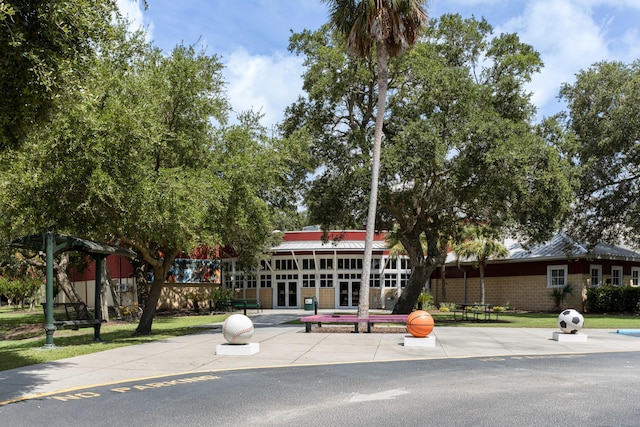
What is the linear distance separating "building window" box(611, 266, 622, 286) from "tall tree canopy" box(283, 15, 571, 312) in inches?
484

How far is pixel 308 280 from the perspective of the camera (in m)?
39.3

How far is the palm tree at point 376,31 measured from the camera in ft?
61.7

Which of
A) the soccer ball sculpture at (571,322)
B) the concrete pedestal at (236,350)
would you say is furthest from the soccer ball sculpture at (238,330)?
the soccer ball sculpture at (571,322)

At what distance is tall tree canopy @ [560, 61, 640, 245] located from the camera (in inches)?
1091

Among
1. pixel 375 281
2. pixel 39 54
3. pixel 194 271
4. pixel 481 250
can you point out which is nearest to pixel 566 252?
pixel 481 250

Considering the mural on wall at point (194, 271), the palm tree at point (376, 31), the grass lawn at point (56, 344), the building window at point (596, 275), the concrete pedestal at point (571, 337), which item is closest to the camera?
the grass lawn at point (56, 344)

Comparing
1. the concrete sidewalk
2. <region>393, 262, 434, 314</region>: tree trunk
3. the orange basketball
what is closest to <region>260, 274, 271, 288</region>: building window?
<region>393, 262, 434, 314</region>: tree trunk

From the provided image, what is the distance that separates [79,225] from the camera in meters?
15.8

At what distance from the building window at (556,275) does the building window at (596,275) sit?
1.44m

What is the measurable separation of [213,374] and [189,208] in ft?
17.9

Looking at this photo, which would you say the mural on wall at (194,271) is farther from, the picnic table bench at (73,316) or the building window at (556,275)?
the building window at (556,275)

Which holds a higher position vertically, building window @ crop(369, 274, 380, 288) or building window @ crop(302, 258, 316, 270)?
building window @ crop(302, 258, 316, 270)

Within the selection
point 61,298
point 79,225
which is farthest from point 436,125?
point 61,298

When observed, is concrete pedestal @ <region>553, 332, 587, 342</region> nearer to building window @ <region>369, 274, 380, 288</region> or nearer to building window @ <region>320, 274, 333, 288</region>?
building window @ <region>369, 274, 380, 288</region>
